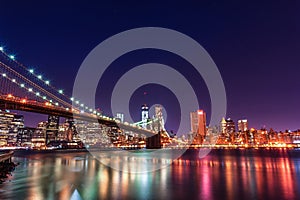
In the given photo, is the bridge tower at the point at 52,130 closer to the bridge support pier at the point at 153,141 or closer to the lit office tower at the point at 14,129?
the lit office tower at the point at 14,129

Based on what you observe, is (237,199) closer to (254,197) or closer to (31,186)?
(254,197)

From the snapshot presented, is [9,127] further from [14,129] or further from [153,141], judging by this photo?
[153,141]

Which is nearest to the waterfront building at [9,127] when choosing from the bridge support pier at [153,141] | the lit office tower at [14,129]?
the lit office tower at [14,129]

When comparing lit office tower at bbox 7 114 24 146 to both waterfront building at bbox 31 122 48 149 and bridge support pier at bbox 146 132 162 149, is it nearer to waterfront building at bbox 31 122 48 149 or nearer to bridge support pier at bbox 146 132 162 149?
waterfront building at bbox 31 122 48 149

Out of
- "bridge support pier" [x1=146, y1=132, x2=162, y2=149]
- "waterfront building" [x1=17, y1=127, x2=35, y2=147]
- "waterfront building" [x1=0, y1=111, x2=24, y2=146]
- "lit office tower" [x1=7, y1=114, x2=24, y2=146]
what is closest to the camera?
"bridge support pier" [x1=146, y1=132, x2=162, y2=149]

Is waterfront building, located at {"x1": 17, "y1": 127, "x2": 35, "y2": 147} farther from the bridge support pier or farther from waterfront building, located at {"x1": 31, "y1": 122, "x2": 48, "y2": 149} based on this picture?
the bridge support pier

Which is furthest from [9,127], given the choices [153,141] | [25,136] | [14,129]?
[153,141]

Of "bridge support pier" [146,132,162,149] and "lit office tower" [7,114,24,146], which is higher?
"lit office tower" [7,114,24,146]

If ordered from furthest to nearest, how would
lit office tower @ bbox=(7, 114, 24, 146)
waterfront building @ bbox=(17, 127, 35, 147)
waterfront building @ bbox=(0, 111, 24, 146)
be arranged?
waterfront building @ bbox=(17, 127, 35, 147), lit office tower @ bbox=(7, 114, 24, 146), waterfront building @ bbox=(0, 111, 24, 146)

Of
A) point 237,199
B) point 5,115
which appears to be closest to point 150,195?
point 237,199

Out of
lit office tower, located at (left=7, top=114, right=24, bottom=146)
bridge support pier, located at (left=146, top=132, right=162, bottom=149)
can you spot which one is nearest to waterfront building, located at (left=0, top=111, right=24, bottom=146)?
lit office tower, located at (left=7, top=114, right=24, bottom=146)

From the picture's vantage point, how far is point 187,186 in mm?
13125

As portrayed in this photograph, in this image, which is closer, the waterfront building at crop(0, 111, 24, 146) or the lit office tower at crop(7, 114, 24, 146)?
the waterfront building at crop(0, 111, 24, 146)

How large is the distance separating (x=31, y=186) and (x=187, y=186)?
28.0 feet
